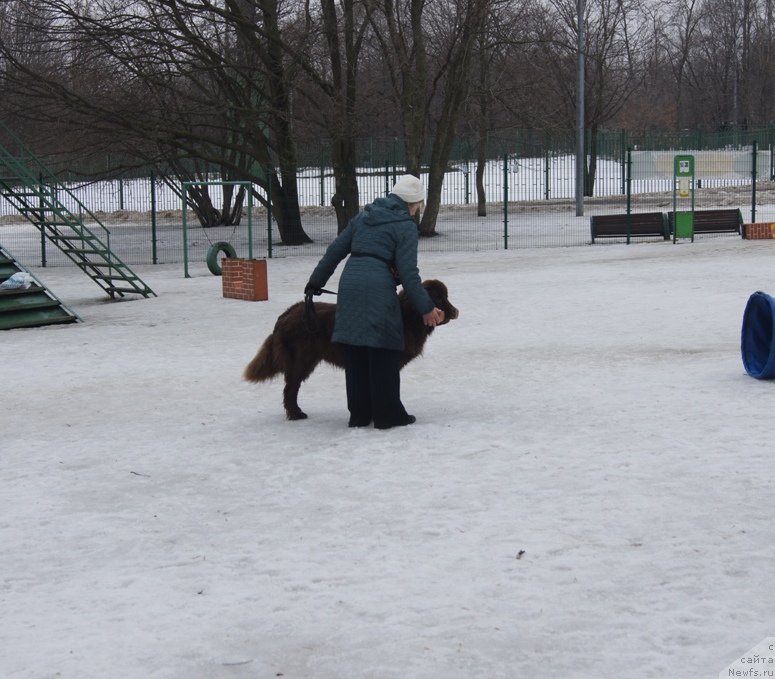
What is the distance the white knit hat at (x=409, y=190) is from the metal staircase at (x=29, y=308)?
7.79 metres

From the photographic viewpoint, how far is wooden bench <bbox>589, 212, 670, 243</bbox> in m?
25.6

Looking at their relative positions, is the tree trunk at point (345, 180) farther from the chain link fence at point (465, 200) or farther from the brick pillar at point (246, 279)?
the brick pillar at point (246, 279)

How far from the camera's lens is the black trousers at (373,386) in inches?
305

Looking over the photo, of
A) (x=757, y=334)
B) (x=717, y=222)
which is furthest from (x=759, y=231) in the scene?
(x=757, y=334)

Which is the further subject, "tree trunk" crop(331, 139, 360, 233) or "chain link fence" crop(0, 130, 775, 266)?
"chain link fence" crop(0, 130, 775, 266)

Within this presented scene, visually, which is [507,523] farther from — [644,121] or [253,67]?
[644,121]

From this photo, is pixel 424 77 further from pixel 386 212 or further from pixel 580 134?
pixel 386 212

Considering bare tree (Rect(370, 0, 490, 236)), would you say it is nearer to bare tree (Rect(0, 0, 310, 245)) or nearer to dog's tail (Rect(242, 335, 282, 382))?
bare tree (Rect(0, 0, 310, 245))

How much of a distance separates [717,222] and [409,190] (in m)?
19.1

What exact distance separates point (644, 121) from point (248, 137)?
143ft

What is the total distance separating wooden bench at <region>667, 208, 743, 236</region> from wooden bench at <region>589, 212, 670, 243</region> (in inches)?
8.3

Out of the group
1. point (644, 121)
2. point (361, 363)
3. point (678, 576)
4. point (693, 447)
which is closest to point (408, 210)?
point (361, 363)

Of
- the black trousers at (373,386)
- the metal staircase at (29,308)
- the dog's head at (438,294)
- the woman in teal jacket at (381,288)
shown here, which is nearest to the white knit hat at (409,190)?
the woman in teal jacket at (381,288)

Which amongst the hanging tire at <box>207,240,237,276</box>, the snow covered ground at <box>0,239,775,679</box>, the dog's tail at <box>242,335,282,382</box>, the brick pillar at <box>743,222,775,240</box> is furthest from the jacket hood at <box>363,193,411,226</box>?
the brick pillar at <box>743,222,775,240</box>
